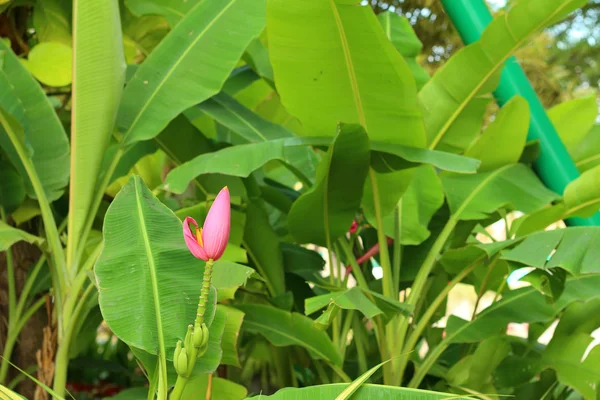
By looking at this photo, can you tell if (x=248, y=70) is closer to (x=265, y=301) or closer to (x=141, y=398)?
(x=265, y=301)

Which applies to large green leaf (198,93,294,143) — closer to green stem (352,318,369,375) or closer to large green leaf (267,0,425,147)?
large green leaf (267,0,425,147)

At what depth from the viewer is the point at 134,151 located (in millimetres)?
1891

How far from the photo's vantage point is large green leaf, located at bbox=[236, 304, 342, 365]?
1.58m

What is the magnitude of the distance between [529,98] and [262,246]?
3.01 ft

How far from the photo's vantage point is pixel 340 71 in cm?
150

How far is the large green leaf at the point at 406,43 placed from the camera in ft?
6.75

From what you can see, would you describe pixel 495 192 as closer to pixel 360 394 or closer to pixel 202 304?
pixel 360 394

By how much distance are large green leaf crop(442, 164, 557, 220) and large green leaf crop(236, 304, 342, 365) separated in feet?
1.69

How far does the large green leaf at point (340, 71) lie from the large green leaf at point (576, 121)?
0.91 metres

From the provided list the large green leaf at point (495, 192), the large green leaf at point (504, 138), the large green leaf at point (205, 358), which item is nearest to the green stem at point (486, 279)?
the large green leaf at point (495, 192)

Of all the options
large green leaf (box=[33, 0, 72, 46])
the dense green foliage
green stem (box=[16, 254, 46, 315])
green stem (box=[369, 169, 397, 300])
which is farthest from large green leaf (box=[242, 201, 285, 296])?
large green leaf (box=[33, 0, 72, 46])

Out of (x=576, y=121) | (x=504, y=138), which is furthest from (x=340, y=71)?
(x=576, y=121)

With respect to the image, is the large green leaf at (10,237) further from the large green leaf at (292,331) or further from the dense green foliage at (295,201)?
the large green leaf at (292,331)

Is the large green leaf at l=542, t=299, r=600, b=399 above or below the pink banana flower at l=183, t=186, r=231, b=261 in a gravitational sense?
below
